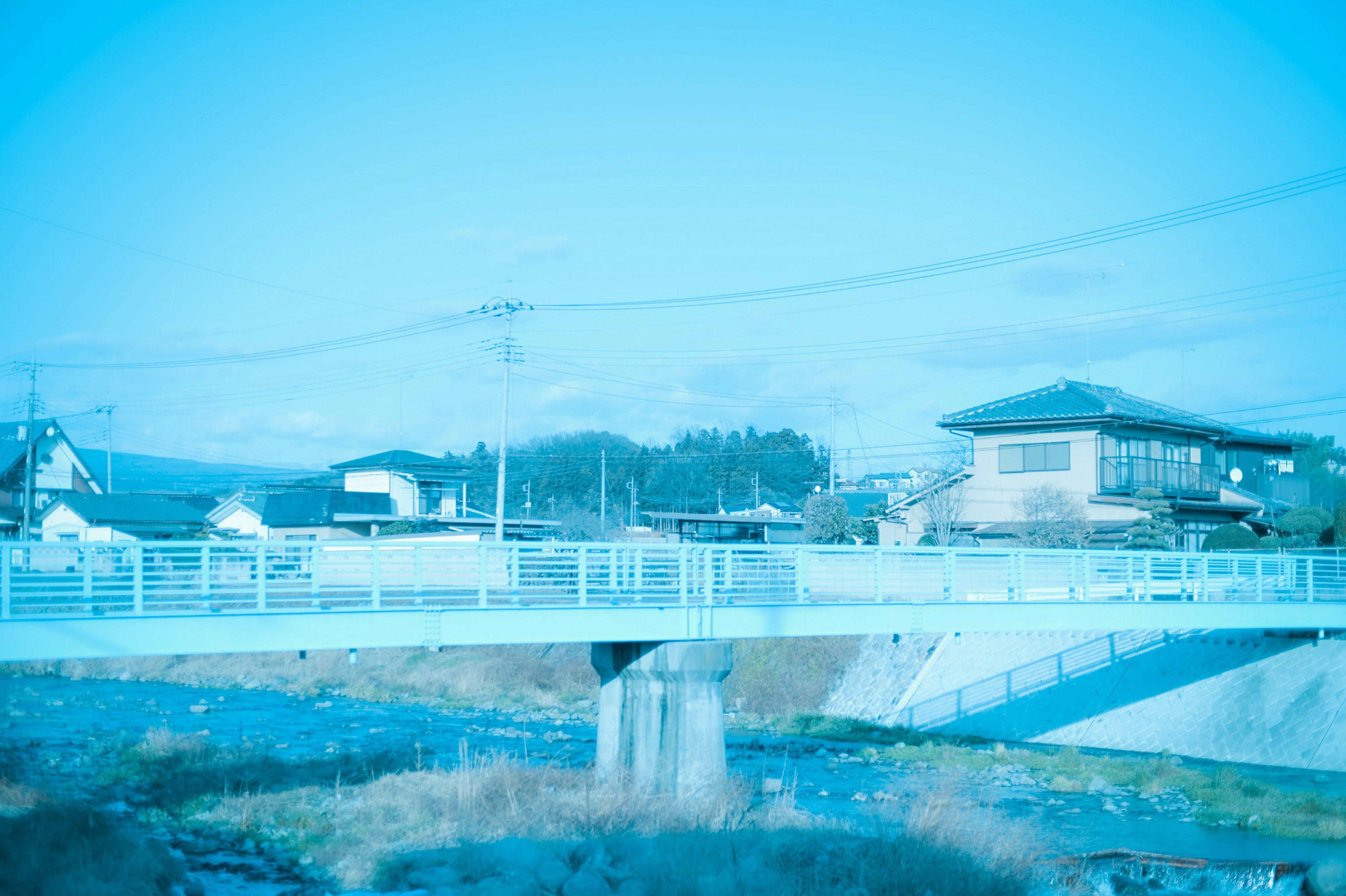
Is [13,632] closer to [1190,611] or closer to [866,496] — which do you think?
[1190,611]

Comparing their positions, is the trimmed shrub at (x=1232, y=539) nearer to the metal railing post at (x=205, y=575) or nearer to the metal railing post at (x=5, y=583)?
the metal railing post at (x=205, y=575)

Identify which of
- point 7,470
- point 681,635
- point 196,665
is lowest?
point 196,665

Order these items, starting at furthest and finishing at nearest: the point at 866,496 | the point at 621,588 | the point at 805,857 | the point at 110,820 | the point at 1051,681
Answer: the point at 866,496 < the point at 1051,681 < the point at 621,588 < the point at 110,820 < the point at 805,857

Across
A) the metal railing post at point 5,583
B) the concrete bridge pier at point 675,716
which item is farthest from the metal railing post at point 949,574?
the metal railing post at point 5,583

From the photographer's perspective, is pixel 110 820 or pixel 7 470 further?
pixel 7 470

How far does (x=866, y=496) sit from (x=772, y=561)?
160 ft

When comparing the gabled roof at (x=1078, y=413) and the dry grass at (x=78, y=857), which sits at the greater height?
the gabled roof at (x=1078, y=413)

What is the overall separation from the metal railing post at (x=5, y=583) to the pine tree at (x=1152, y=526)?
3099 centimetres

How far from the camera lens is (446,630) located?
14.9 meters

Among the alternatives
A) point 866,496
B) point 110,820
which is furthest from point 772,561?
point 866,496

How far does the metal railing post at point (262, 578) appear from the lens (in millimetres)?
13734

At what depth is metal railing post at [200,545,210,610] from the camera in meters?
13.4

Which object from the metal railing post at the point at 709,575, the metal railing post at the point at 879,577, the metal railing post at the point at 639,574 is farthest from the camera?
the metal railing post at the point at 879,577

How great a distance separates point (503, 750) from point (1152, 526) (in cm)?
2411
